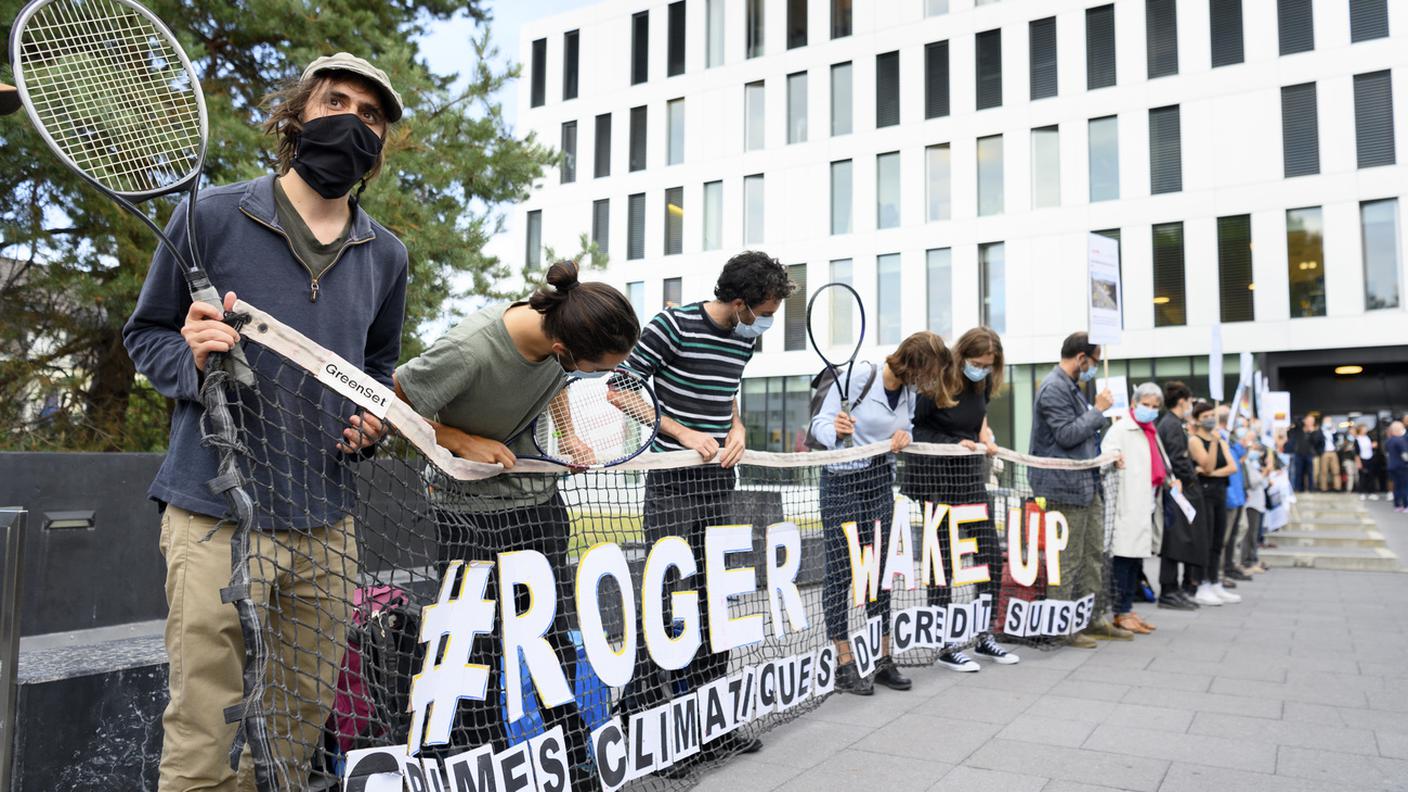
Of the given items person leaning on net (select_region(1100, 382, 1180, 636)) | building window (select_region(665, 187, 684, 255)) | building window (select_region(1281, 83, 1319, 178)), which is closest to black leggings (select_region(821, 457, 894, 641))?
person leaning on net (select_region(1100, 382, 1180, 636))

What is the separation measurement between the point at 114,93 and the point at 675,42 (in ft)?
102

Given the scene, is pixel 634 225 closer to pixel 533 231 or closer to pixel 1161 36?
pixel 533 231

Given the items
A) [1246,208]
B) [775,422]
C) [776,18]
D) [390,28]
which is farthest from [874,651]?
[776,18]

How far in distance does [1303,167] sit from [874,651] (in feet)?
76.2

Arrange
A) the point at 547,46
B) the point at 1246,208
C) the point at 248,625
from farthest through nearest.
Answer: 1. the point at 547,46
2. the point at 1246,208
3. the point at 248,625

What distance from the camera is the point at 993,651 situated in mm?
5668

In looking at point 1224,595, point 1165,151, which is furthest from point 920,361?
point 1165,151

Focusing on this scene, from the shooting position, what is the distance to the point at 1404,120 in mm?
21266

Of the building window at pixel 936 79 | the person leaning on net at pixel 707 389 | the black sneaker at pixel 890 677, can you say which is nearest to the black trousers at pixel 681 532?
the person leaning on net at pixel 707 389

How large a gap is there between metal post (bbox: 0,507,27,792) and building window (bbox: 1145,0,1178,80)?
2680 cm

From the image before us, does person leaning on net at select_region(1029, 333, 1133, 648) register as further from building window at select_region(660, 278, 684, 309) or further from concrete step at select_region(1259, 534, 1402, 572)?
building window at select_region(660, 278, 684, 309)

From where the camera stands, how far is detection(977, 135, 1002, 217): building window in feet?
84.8

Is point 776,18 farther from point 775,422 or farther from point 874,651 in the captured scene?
point 874,651

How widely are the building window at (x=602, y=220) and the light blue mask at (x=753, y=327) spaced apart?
28.7 metres
